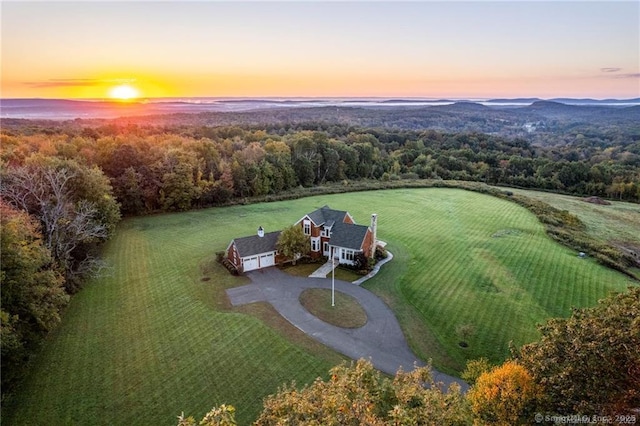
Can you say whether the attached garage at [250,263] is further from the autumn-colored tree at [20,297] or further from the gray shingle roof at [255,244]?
the autumn-colored tree at [20,297]

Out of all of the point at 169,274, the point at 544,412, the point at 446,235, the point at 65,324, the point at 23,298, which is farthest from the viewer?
the point at 446,235

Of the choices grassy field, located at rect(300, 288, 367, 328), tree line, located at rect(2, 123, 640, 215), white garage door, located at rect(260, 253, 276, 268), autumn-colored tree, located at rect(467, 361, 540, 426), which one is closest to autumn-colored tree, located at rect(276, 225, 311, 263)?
white garage door, located at rect(260, 253, 276, 268)

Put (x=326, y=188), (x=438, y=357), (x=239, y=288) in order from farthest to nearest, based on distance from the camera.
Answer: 1. (x=326, y=188)
2. (x=239, y=288)
3. (x=438, y=357)

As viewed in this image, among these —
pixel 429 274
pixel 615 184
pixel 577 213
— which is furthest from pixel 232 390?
pixel 615 184

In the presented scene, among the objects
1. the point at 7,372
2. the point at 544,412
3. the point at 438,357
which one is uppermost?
the point at 544,412

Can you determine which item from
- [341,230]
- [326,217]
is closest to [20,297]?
[341,230]

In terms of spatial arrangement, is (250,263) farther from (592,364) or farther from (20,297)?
(592,364)

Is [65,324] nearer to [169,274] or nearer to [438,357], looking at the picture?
[169,274]
